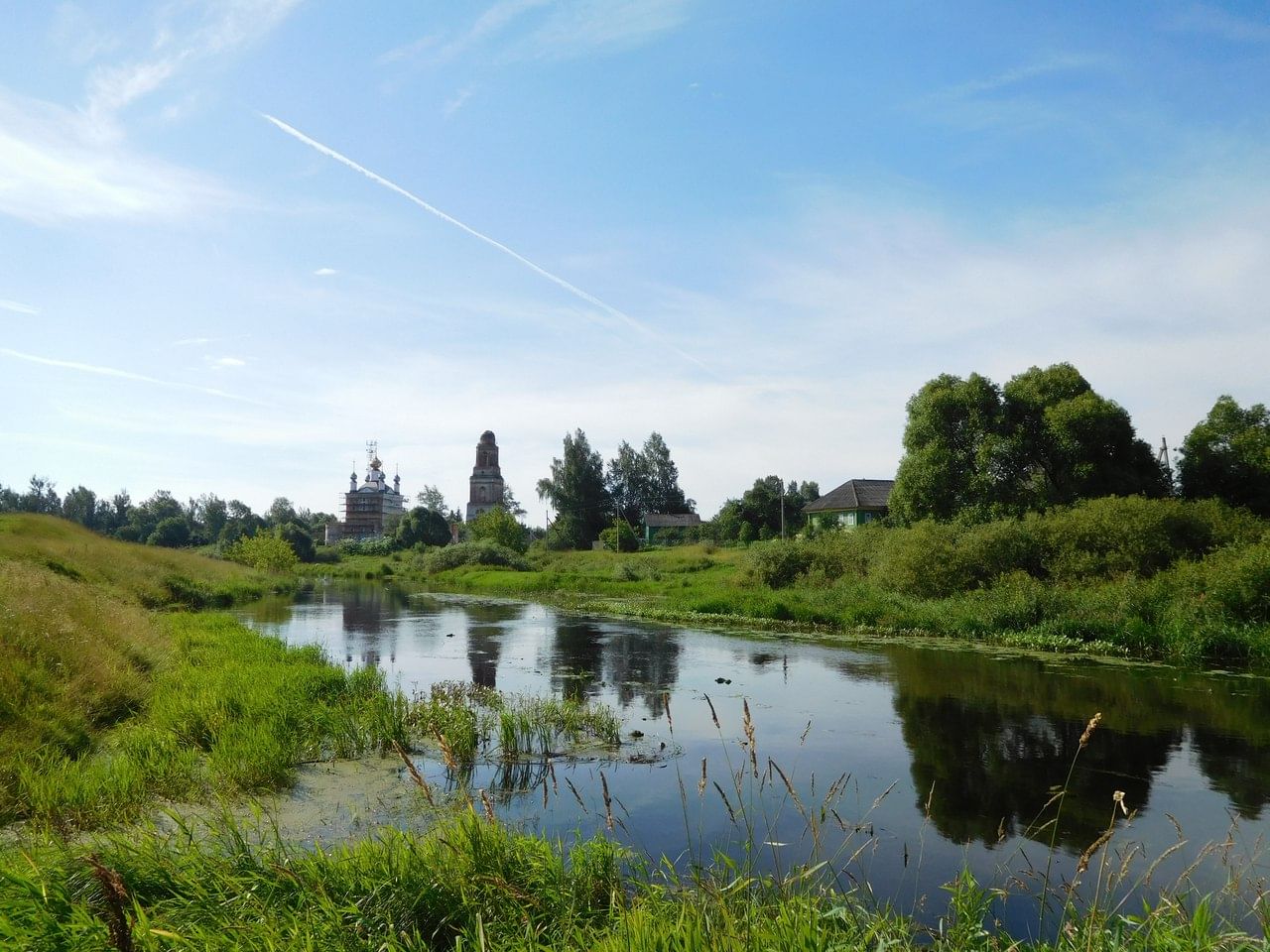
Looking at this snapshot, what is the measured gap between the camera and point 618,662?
21.4 meters

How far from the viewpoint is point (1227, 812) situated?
9.47 metres

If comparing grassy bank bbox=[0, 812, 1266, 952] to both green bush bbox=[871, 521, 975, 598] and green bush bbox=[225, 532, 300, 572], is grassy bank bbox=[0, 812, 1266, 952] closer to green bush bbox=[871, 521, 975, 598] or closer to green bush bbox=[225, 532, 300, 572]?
green bush bbox=[871, 521, 975, 598]

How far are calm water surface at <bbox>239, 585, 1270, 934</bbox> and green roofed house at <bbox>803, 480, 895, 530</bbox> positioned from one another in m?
33.7

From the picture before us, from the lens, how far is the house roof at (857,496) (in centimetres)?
5750

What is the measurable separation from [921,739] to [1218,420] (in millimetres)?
25326

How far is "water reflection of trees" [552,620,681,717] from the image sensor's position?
17.2 metres

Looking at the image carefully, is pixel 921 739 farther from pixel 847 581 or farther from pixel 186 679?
pixel 847 581

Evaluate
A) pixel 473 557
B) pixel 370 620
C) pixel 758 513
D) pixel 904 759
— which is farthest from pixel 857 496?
pixel 904 759

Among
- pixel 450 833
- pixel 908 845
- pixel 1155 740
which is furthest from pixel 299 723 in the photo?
pixel 1155 740

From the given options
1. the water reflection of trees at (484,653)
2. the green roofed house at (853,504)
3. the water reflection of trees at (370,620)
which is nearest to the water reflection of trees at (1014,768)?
the water reflection of trees at (484,653)

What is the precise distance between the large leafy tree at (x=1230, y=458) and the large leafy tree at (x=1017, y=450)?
1301mm

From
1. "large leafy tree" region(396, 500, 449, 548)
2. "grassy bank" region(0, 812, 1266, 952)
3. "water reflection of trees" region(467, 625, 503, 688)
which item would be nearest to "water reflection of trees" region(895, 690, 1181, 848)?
"grassy bank" region(0, 812, 1266, 952)

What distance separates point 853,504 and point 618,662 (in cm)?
3945

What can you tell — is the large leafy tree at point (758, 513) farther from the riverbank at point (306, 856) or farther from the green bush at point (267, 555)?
the riverbank at point (306, 856)
